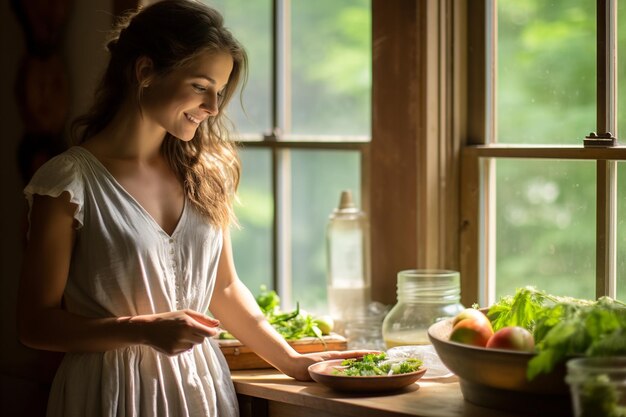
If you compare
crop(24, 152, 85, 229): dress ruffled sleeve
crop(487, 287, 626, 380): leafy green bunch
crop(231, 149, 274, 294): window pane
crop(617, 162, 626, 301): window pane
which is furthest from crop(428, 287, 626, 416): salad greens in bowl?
crop(231, 149, 274, 294): window pane

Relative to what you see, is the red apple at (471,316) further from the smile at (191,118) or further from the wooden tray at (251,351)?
the smile at (191,118)

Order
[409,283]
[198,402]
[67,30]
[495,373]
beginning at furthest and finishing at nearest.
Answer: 1. [67,30]
2. [409,283]
3. [198,402]
4. [495,373]

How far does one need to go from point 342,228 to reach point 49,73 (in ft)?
3.96

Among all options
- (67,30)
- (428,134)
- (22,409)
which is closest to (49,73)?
(67,30)

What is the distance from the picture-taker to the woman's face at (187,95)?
2029 millimetres

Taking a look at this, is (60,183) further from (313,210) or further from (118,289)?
(313,210)

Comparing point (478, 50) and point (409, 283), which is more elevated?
point (478, 50)

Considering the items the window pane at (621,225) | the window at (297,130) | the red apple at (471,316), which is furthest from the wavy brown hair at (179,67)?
the window pane at (621,225)

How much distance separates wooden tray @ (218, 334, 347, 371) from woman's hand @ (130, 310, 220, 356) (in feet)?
1.23

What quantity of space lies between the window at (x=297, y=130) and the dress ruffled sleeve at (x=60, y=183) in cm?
85

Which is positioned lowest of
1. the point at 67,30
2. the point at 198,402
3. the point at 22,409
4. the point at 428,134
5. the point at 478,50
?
the point at 22,409

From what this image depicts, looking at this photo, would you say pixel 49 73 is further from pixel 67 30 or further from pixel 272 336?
pixel 272 336

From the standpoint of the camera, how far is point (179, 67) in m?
2.03

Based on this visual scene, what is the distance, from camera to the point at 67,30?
3162 mm
